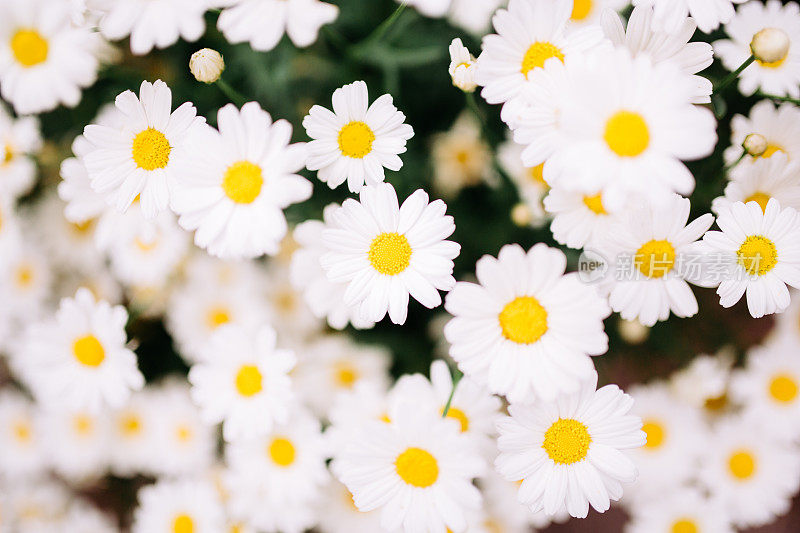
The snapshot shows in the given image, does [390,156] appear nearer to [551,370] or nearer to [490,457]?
[551,370]

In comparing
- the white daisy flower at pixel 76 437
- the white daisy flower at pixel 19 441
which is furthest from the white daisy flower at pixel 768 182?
the white daisy flower at pixel 19 441

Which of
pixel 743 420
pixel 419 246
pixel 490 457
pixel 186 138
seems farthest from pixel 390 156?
pixel 743 420

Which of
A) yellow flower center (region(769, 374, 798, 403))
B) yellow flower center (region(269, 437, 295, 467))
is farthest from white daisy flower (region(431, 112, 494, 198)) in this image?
yellow flower center (region(769, 374, 798, 403))

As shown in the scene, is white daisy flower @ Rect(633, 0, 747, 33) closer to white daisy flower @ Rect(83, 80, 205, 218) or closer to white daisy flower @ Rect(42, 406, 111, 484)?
white daisy flower @ Rect(83, 80, 205, 218)

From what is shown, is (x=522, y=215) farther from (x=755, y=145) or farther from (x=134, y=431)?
(x=134, y=431)

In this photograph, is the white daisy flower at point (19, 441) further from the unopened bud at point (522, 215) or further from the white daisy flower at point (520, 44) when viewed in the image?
the white daisy flower at point (520, 44)
